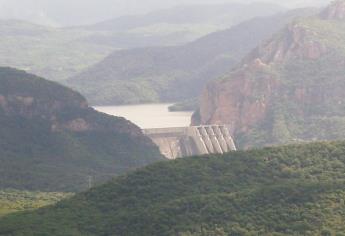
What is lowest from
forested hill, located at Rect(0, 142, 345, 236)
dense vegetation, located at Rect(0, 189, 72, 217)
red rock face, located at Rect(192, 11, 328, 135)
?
dense vegetation, located at Rect(0, 189, 72, 217)

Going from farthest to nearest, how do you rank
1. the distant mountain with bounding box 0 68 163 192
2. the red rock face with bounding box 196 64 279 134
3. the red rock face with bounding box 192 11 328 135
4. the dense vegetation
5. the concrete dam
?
the red rock face with bounding box 192 11 328 135 → the red rock face with bounding box 196 64 279 134 → the concrete dam → the distant mountain with bounding box 0 68 163 192 → the dense vegetation

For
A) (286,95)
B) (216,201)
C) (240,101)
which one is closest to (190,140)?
(240,101)

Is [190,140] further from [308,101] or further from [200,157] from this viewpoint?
[200,157]

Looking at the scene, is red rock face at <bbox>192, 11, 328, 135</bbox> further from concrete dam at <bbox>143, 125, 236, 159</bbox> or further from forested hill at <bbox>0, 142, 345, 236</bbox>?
forested hill at <bbox>0, 142, 345, 236</bbox>

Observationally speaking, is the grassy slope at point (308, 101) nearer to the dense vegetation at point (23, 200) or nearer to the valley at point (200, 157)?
the valley at point (200, 157)

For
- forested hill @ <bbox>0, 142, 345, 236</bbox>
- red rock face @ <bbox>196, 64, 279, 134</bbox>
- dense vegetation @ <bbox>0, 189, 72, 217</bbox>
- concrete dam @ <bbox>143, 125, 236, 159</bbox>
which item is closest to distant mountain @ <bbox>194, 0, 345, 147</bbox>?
red rock face @ <bbox>196, 64, 279, 134</bbox>

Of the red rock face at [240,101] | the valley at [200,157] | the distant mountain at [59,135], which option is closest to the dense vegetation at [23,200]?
the valley at [200,157]
